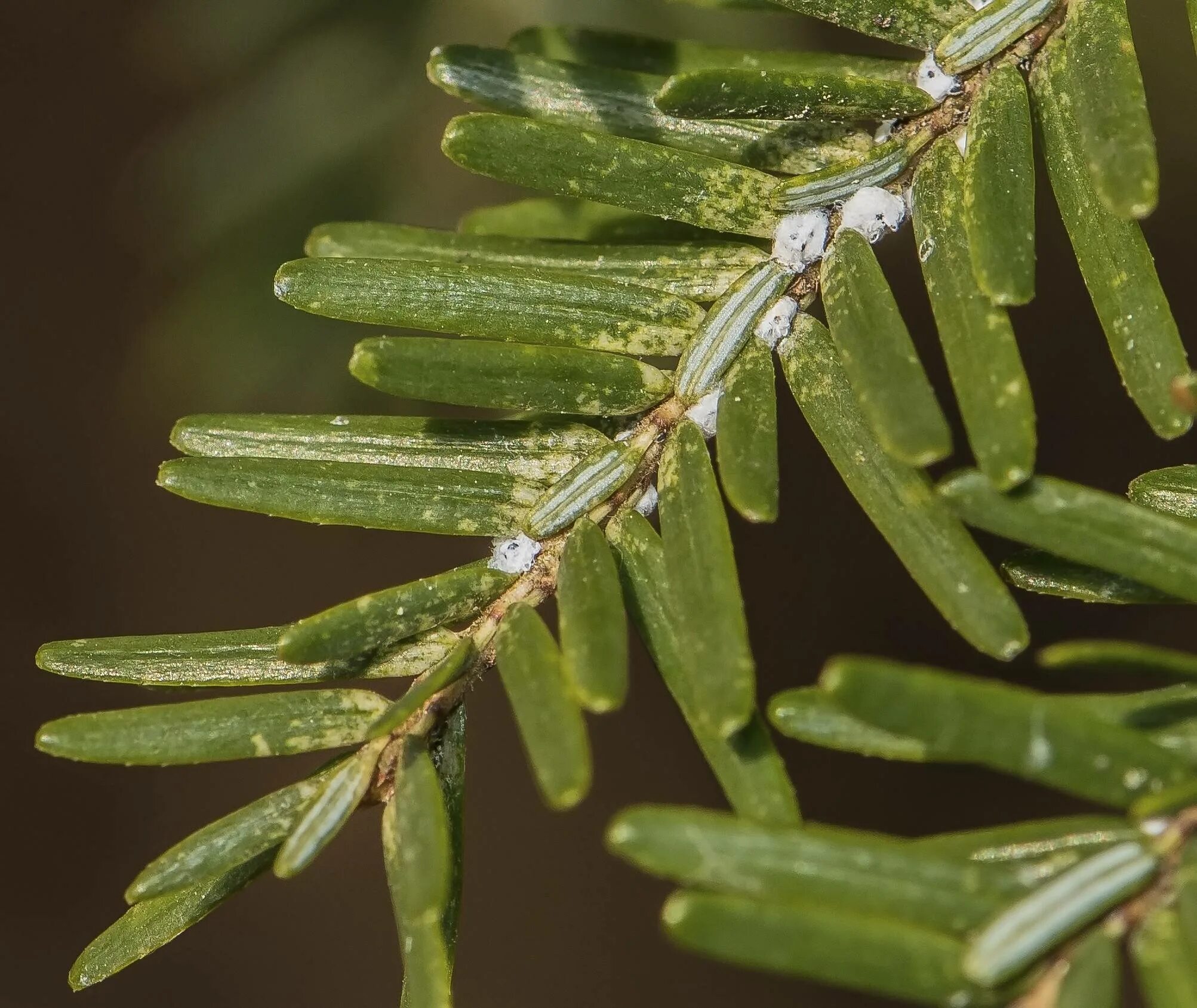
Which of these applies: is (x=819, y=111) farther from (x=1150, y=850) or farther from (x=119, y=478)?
(x=119, y=478)

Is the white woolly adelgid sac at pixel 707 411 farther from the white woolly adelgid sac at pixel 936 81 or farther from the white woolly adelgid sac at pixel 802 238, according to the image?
the white woolly adelgid sac at pixel 936 81

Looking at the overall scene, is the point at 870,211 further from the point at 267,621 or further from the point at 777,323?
the point at 267,621

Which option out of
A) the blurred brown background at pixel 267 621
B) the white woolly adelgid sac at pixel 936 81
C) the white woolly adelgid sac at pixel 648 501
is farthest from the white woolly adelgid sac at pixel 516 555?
the blurred brown background at pixel 267 621

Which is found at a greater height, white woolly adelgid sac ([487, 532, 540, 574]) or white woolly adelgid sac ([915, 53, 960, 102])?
white woolly adelgid sac ([915, 53, 960, 102])

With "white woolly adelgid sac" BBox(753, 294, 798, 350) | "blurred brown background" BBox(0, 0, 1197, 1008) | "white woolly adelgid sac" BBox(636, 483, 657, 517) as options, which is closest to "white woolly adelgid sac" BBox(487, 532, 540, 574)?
"white woolly adelgid sac" BBox(636, 483, 657, 517)

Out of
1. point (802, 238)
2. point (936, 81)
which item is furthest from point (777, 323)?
point (936, 81)

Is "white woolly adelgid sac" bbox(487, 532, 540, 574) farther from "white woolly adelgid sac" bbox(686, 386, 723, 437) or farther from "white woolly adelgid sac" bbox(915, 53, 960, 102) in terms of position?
"white woolly adelgid sac" bbox(915, 53, 960, 102)
